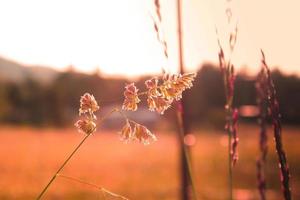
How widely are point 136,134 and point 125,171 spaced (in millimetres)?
21909

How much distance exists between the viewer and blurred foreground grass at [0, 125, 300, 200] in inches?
614

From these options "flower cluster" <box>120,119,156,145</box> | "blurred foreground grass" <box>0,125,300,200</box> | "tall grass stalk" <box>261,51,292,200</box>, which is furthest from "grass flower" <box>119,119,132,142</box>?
"blurred foreground grass" <box>0,125,300,200</box>

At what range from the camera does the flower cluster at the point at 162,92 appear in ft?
4.00

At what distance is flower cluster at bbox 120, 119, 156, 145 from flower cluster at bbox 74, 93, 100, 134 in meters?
0.07

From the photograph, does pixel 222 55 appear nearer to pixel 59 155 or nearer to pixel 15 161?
pixel 15 161

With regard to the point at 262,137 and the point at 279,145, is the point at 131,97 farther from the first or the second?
the point at 262,137

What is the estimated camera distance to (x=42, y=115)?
59.9 meters

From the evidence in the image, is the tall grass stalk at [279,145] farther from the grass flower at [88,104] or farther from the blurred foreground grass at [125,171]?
the blurred foreground grass at [125,171]

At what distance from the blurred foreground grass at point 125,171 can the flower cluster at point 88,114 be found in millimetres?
9035

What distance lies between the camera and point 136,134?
122 centimetres

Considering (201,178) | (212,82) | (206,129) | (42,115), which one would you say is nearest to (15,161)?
(201,178)

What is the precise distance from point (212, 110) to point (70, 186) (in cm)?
3720

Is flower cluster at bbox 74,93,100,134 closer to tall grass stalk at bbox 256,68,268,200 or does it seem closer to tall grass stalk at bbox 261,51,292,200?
tall grass stalk at bbox 261,51,292,200

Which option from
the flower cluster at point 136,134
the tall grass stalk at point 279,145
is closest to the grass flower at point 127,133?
the flower cluster at point 136,134
